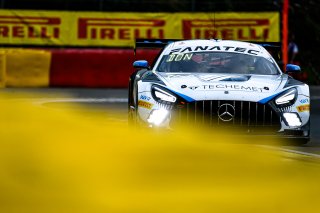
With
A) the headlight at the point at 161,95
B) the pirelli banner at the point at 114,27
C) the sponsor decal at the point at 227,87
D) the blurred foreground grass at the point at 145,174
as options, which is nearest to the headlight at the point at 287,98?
the sponsor decal at the point at 227,87

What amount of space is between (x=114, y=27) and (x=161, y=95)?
59.1 ft

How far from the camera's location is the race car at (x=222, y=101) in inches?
475

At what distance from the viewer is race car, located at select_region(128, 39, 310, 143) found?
12055 mm

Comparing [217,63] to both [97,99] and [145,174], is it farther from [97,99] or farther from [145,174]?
[97,99]

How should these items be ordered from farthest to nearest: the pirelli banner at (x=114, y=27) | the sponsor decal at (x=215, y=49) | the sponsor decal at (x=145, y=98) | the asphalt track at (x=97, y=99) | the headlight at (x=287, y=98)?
1. the pirelli banner at (x=114, y=27)
2. the asphalt track at (x=97, y=99)
3. the sponsor decal at (x=215, y=49)
4. the sponsor decal at (x=145, y=98)
5. the headlight at (x=287, y=98)

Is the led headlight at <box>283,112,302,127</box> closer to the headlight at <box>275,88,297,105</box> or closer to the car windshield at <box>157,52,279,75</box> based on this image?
the headlight at <box>275,88,297,105</box>

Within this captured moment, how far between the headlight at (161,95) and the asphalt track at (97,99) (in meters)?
1.72

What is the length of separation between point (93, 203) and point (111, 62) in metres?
19.9

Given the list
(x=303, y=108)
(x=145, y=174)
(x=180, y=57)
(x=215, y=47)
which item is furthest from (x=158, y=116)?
(x=145, y=174)

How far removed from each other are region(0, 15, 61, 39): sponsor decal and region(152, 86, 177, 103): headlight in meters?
17.8

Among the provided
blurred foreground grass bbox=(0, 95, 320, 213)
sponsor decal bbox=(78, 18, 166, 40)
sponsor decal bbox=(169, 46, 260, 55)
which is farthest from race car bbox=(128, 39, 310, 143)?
sponsor decal bbox=(78, 18, 166, 40)

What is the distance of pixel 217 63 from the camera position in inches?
540

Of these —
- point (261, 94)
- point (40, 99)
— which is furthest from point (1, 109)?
point (261, 94)

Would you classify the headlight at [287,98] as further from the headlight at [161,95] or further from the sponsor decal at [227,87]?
the headlight at [161,95]
